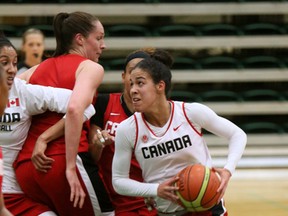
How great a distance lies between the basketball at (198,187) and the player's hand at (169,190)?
0.02 meters

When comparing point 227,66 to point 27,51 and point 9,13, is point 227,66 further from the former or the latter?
point 27,51

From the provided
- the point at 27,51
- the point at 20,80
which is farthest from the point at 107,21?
the point at 20,80

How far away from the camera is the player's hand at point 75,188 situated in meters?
3.11

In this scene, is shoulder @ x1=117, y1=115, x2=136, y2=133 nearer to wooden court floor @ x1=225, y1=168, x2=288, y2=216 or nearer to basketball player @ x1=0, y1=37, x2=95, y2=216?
basketball player @ x1=0, y1=37, x2=95, y2=216

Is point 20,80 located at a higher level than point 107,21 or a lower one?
higher

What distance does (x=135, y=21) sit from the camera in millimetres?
11680

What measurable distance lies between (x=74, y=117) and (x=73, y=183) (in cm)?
31

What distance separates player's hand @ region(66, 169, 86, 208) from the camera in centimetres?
311

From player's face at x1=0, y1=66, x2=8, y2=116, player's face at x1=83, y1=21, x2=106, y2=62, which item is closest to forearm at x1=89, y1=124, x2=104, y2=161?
player's face at x1=83, y1=21, x2=106, y2=62

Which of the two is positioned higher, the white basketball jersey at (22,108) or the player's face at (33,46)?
the white basketball jersey at (22,108)

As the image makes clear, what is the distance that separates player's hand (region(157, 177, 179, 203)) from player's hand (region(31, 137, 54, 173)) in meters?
0.53

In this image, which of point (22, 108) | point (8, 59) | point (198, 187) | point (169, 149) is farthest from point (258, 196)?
point (8, 59)

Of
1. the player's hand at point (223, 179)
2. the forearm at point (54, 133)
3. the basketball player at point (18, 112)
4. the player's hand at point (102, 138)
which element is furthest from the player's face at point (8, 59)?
the player's hand at point (223, 179)

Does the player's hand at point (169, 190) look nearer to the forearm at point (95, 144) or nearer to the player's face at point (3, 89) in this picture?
the forearm at point (95, 144)
